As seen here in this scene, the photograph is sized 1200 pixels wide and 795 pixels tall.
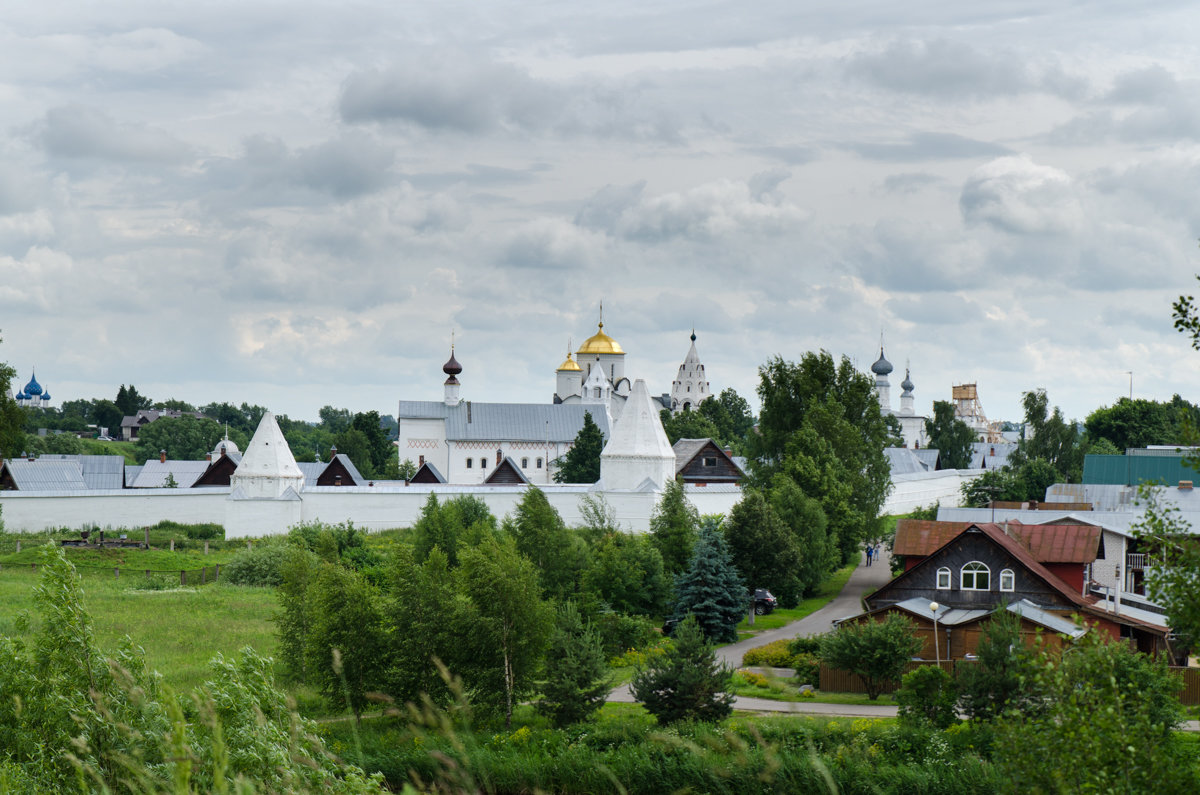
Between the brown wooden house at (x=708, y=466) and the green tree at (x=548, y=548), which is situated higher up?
the brown wooden house at (x=708, y=466)

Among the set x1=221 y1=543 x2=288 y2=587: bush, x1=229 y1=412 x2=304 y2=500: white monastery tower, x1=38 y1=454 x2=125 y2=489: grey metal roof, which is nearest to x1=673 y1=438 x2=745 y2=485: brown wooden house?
x1=229 y1=412 x2=304 y2=500: white monastery tower

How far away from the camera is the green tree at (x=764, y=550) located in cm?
3356

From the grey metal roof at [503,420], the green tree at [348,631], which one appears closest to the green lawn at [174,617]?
the green tree at [348,631]

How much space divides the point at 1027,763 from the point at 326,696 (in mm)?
15270

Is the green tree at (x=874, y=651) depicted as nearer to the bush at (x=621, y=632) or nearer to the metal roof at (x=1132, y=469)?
the bush at (x=621, y=632)

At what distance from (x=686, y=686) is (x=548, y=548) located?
11.4 meters

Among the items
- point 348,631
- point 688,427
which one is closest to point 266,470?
point 348,631

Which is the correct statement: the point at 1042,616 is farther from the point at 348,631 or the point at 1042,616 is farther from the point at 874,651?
the point at 348,631

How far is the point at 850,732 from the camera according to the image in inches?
773

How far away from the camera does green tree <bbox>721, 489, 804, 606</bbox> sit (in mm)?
33562

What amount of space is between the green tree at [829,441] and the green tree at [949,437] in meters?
41.4

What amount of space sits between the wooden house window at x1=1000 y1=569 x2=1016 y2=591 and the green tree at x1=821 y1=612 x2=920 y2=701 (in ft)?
14.6

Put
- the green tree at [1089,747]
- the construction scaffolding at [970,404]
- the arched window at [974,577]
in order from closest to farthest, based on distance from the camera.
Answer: the green tree at [1089,747], the arched window at [974,577], the construction scaffolding at [970,404]

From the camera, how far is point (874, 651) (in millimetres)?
23188
